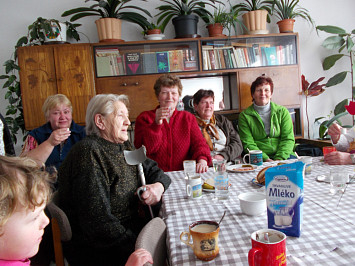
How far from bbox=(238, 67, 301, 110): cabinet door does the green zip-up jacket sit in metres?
0.52

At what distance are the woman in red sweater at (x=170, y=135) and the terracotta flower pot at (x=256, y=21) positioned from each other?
1557 mm

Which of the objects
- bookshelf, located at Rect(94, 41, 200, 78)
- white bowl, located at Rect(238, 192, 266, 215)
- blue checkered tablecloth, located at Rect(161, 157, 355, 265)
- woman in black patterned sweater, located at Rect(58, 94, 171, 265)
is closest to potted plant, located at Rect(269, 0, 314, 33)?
bookshelf, located at Rect(94, 41, 200, 78)

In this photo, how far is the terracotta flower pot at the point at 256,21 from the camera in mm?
3292

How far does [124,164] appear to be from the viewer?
1443 millimetres

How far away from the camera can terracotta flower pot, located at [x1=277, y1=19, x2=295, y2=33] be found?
3.38 m

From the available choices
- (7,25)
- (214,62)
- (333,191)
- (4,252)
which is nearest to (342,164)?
(333,191)

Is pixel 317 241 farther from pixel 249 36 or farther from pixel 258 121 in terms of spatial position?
pixel 249 36

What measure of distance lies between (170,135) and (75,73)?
4.91 ft

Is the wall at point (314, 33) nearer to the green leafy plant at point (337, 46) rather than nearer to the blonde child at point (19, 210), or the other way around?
the green leafy plant at point (337, 46)

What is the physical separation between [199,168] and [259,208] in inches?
33.5

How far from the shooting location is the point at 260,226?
97cm

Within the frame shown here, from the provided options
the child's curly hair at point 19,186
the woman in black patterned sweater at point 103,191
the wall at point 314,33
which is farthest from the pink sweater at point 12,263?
the wall at point 314,33

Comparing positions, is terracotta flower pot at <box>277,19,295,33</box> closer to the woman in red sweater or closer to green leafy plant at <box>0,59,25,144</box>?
the woman in red sweater

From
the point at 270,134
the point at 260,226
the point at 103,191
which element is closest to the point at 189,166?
the point at 103,191
